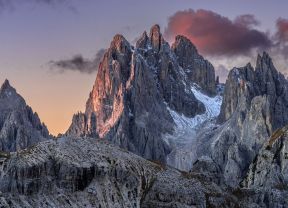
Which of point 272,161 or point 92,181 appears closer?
point 92,181

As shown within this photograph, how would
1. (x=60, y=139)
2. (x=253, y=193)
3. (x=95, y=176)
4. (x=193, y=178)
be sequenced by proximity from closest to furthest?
1. (x=95, y=176)
2. (x=60, y=139)
3. (x=193, y=178)
4. (x=253, y=193)

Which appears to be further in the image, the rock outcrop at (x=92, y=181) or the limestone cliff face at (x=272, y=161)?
the limestone cliff face at (x=272, y=161)

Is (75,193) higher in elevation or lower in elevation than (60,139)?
lower

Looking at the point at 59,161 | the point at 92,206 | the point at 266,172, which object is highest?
the point at 266,172

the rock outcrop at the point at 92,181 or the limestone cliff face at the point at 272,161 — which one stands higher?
the limestone cliff face at the point at 272,161

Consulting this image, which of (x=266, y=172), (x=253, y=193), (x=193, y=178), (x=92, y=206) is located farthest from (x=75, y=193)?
(x=266, y=172)

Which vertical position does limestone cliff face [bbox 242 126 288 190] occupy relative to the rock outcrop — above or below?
above

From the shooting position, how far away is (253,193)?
66.9 metres

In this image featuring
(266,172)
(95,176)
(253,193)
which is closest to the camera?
(95,176)

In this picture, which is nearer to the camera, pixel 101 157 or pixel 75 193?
pixel 75 193

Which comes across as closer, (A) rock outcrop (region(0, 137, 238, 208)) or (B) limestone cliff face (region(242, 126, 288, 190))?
(A) rock outcrop (region(0, 137, 238, 208))

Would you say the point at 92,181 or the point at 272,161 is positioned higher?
the point at 272,161

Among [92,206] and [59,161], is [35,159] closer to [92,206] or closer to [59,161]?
[59,161]

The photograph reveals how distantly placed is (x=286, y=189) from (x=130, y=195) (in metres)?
30.4
